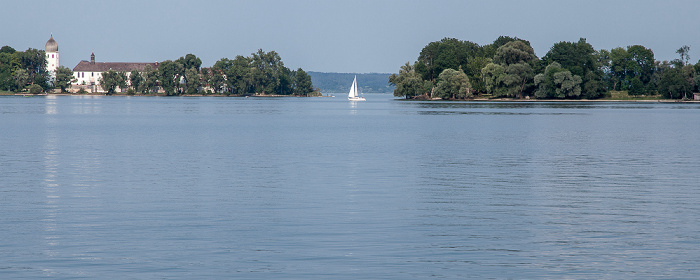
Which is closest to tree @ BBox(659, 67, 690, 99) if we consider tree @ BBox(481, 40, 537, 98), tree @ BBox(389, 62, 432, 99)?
tree @ BBox(481, 40, 537, 98)

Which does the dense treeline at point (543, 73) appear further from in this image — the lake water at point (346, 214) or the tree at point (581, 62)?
the lake water at point (346, 214)

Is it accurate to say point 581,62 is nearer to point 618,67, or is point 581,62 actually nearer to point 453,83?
point 618,67

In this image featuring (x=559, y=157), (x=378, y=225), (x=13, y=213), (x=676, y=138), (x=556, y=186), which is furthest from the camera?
(x=676, y=138)

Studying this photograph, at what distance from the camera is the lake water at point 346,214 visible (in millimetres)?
13188

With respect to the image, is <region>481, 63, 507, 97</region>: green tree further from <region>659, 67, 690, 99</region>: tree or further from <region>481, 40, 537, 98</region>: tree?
<region>659, 67, 690, 99</region>: tree

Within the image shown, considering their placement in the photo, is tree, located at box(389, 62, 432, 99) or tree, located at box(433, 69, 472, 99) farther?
tree, located at box(389, 62, 432, 99)

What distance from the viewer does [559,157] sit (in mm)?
36562

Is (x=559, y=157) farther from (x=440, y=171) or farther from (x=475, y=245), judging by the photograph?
(x=475, y=245)

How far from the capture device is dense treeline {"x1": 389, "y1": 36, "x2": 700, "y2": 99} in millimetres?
146500

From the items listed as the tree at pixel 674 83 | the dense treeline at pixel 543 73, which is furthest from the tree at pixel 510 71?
the tree at pixel 674 83

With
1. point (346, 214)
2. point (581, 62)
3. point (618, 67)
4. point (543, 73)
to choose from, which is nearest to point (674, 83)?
point (581, 62)

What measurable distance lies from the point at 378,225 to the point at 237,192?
23.0 ft

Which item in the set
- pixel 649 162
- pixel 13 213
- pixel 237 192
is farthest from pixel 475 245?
pixel 649 162

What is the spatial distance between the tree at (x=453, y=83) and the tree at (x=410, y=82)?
7.52m
